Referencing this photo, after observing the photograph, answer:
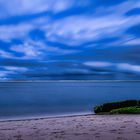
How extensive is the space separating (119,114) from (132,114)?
0.82m

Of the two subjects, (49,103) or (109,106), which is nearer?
(109,106)

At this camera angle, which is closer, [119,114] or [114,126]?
[114,126]

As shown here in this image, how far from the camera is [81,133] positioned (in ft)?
41.9

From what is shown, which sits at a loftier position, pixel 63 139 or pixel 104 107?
pixel 104 107

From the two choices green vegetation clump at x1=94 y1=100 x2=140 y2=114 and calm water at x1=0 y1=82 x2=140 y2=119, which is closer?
green vegetation clump at x1=94 y1=100 x2=140 y2=114

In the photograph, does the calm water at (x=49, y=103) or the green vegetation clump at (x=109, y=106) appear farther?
the calm water at (x=49, y=103)

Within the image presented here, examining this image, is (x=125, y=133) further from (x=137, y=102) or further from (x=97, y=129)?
(x=137, y=102)

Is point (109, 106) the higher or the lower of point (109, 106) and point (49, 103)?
the lower

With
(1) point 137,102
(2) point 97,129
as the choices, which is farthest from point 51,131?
(1) point 137,102

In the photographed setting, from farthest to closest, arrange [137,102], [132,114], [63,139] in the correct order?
[137,102], [132,114], [63,139]

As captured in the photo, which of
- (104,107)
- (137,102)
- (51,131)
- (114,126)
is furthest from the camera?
(137,102)

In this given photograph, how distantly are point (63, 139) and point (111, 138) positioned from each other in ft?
5.67

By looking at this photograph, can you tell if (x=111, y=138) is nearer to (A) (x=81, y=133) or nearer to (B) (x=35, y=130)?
(A) (x=81, y=133)

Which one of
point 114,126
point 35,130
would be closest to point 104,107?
point 114,126
